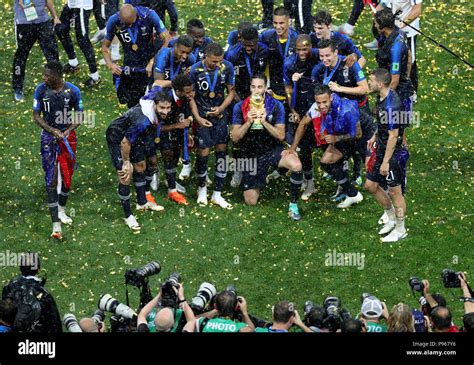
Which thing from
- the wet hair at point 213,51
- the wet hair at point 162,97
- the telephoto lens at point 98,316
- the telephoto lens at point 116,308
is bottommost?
the telephoto lens at point 98,316

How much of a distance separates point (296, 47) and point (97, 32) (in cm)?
584

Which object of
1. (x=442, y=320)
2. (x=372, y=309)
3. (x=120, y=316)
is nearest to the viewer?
(x=442, y=320)

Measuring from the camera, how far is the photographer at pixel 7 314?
12.2 metres

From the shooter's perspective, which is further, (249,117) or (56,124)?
(249,117)

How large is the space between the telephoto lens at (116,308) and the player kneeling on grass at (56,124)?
3.17 metres

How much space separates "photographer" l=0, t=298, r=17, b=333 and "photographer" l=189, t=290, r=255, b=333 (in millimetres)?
1670

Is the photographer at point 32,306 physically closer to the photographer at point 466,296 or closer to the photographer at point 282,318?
the photographer at point 282,318

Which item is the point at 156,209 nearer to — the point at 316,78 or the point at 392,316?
the point at 316,78

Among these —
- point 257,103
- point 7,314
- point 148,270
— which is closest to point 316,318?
point 148,270

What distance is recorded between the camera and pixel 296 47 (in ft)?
55.5

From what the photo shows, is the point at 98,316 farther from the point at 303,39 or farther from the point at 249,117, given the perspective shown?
the point at 303,39

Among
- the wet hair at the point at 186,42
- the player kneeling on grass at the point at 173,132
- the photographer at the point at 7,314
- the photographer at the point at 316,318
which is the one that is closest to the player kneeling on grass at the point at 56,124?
the player kneeling on grass at the point at 173,132

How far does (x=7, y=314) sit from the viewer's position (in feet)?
39.9

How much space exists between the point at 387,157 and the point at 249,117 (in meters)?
2.09
